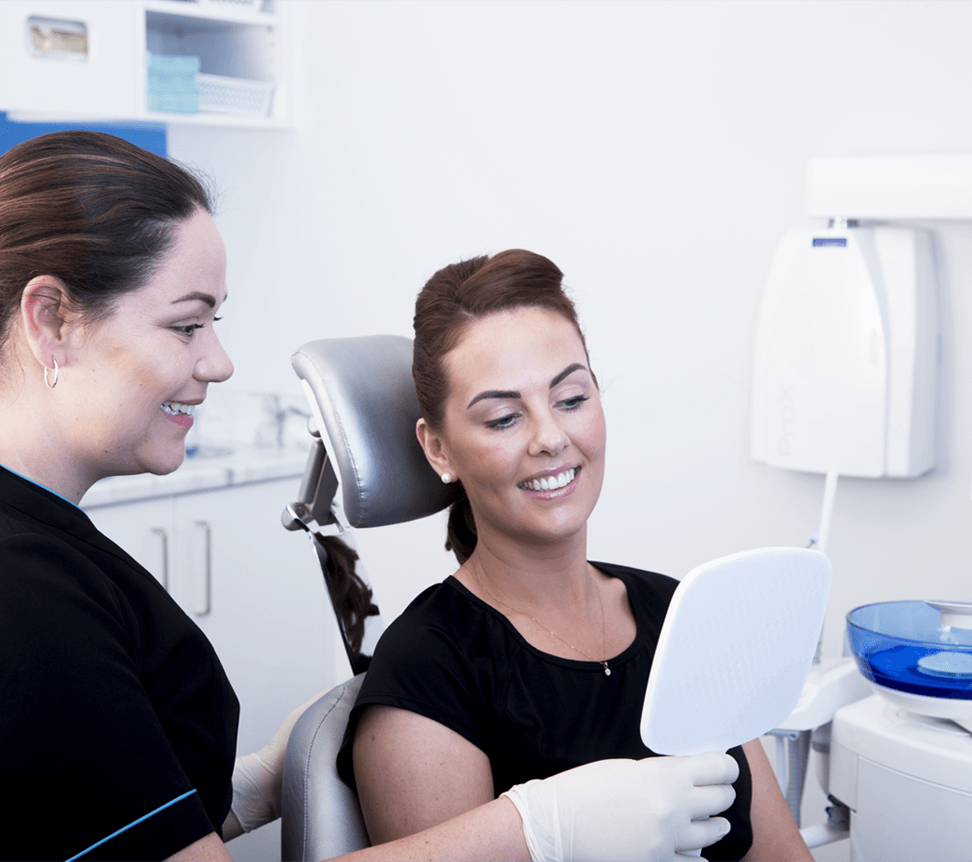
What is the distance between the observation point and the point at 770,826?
128 centimetres

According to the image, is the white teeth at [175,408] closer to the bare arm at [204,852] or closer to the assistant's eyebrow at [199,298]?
the assistant's eyebrow at [199,298]

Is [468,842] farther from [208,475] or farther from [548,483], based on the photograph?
[208,475]

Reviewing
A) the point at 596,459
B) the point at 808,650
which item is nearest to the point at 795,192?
the point at 596,459

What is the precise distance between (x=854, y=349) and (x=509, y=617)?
91 centimetres

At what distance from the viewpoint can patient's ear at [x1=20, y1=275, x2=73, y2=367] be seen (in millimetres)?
902

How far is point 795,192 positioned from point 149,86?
1.53 meters

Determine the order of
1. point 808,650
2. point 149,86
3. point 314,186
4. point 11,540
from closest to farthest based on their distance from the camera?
point 11,540
point 808,650
point 149,86
point 314,186

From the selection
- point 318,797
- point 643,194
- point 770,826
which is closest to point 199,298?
point 318,797

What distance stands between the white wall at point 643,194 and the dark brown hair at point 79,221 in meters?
1.39

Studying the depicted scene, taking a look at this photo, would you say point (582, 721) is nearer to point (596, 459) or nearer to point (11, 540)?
point (596, 459)

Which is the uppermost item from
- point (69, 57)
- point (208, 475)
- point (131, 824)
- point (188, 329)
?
point (69, 57)

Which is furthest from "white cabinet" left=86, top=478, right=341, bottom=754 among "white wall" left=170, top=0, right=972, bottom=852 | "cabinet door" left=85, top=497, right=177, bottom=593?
"white wall" left=170, top=0, right=972, bottom=852

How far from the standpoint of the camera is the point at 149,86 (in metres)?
2.50

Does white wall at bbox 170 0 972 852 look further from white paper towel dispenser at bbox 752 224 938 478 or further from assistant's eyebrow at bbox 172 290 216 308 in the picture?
assistant's eyebrow at bbox 172 290 216 308
